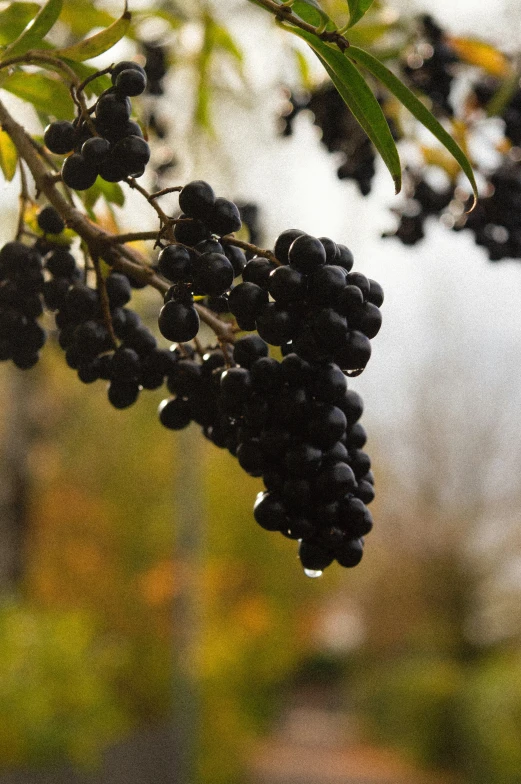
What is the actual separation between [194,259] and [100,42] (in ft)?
0.66

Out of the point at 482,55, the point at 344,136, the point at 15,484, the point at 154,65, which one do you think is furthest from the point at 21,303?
the point at 15,484

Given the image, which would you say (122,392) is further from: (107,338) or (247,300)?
(247,300)

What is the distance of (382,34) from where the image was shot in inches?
43.1

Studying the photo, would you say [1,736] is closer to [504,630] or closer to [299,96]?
[299,96]

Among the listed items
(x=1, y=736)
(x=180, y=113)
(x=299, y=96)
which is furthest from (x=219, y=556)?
(x=299, y=96)

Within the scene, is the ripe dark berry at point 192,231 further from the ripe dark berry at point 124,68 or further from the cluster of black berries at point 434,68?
the cluster of black berries at point 434,68

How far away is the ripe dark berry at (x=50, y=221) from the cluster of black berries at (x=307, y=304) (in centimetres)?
21

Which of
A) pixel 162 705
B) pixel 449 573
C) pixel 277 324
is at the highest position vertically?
pixel 449 573

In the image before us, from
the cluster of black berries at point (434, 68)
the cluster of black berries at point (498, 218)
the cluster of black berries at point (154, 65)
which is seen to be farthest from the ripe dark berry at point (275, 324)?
the cluster of black berries at point (154, 65)

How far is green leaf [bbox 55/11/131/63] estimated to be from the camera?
0.58 meters

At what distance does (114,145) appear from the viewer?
1.71 ft

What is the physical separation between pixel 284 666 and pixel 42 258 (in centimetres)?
1215

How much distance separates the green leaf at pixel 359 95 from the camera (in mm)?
495

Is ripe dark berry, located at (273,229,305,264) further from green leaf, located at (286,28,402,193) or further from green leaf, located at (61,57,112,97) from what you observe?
green leaf, located at (61,57,112,97)
